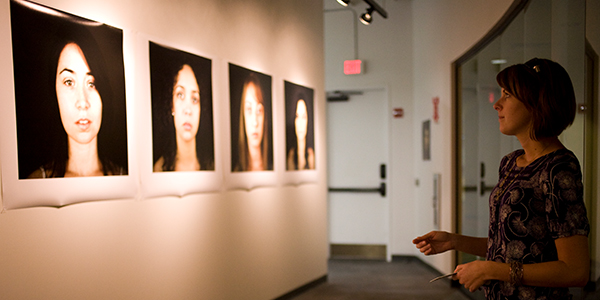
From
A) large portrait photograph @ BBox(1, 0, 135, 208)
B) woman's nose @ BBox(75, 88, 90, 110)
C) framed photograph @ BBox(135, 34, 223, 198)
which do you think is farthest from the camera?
framed photograph @ BBox(135, 34, 223, 198)

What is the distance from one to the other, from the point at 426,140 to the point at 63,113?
508 centimetres

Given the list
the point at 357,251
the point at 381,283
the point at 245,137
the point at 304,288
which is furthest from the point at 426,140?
the point at 245,137

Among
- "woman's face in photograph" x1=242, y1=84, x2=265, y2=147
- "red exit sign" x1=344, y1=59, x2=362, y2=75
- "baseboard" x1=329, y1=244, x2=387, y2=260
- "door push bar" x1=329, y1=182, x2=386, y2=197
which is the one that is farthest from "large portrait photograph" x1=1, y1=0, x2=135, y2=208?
"baseboard" x1=329, y1=244, x2=387, y2=260

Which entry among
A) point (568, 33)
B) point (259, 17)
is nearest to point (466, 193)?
point (568, 33)

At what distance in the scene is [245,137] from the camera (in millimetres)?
4289

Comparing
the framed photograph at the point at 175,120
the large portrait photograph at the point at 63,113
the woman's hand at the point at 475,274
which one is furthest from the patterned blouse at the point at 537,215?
the framed photograph at the point at 175,120

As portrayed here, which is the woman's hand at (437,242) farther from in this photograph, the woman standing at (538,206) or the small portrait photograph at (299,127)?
the small portrait photograph at (299,127)

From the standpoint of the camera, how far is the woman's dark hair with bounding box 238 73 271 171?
13.9 feet

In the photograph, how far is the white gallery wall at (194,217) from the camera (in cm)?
247

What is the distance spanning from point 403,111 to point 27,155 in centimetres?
583

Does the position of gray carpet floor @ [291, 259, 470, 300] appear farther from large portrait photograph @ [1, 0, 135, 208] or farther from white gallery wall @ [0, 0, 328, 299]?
large portrait photograph @ [1, 0, 135, 208]

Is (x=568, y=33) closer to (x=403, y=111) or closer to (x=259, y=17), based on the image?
(x=259, y=17)

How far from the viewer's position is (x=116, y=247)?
285 cm

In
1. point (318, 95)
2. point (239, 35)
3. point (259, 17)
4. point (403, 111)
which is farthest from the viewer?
point (403, 111)
